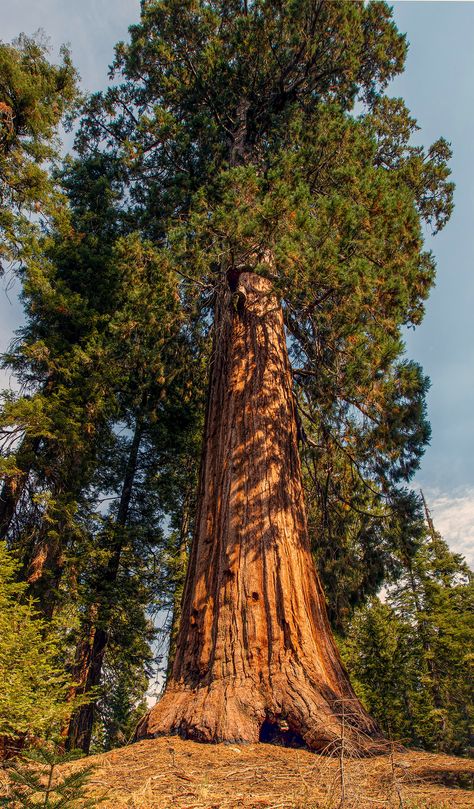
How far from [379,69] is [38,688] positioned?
39.5 feet

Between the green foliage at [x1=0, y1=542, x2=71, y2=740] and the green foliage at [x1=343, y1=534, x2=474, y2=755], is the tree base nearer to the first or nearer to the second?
the green foliage at [x1=0, y1=542, x2=71, y2=740]

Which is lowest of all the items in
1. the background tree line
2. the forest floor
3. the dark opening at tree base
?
the forest floor

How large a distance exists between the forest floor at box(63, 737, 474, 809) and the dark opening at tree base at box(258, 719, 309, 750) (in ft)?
0.44

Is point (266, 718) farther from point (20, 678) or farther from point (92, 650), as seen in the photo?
point (92, 650)

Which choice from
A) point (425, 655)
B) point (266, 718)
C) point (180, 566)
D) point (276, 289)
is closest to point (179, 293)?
point (276, 289)

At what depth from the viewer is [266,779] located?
8.13ft

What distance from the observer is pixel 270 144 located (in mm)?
8742

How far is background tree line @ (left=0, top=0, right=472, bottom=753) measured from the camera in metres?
5.51

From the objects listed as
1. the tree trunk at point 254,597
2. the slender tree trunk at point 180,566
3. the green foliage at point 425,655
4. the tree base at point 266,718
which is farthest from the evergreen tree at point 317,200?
the green foliage at point 425,655

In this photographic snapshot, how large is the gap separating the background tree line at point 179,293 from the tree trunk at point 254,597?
102 cm

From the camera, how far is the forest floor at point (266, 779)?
81.4 inches

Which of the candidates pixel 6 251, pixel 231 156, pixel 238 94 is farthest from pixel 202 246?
pixel 238 94

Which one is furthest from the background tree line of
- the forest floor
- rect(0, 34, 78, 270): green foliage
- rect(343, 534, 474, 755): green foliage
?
rect(343, 534, 474, 755): green foliage

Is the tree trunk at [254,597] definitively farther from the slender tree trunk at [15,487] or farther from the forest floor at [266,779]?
the slender tree trunk at [15,487]
